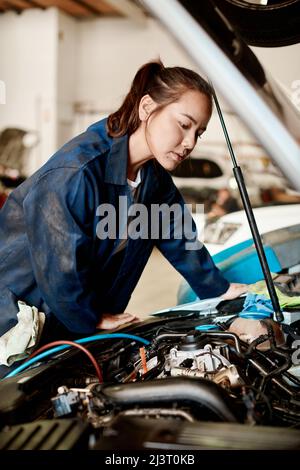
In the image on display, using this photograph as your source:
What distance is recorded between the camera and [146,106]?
4.08 ft

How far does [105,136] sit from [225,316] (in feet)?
1.92

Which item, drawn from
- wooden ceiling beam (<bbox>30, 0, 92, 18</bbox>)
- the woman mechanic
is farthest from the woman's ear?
wooden ceiling beam (<bbox>30, 0, 92, 18</bbox>)

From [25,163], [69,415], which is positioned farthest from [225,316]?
[25,163]

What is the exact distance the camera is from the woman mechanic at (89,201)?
3.84ft

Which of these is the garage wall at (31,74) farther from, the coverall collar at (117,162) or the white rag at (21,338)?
the white rag at (21,338)

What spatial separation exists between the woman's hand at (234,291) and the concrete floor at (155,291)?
1569 mm

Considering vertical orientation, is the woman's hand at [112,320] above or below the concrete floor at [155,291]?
below

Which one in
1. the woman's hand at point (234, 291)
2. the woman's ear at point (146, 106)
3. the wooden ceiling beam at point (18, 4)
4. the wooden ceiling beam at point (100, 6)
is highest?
the wooden ceiling beam at point (100, 6)

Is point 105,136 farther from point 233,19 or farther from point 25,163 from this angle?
point 25,163

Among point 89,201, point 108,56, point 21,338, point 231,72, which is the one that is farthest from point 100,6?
point 231,72

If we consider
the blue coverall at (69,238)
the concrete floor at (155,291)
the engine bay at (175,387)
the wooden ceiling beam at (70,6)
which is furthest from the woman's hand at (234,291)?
the wooden ceiling beam at (70,6)

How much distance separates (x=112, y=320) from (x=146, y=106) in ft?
1.90

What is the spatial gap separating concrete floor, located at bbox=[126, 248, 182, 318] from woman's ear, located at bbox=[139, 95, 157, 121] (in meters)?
2.02

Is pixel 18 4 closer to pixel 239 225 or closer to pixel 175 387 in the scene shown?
pixel 239 225
